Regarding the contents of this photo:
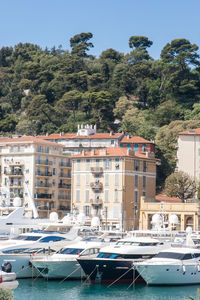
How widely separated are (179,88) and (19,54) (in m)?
60.6

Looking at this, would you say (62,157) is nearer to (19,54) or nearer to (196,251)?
(196,251)

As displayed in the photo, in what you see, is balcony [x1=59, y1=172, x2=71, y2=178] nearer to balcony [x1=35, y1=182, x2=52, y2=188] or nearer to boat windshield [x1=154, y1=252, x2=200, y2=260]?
balcony [x1=35, y1=182, x2=52, y2=188]

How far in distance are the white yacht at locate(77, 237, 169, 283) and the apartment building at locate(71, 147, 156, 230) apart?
124 ft

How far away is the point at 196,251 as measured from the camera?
50125mm

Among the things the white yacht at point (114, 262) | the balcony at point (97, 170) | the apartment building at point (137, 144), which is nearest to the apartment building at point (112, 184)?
the balcony at point (97, 170)

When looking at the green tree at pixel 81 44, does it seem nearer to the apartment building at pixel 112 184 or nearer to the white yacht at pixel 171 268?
the apartment building at pixel 112 184

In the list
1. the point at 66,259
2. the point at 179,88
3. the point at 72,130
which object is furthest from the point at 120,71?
the point at 66,259

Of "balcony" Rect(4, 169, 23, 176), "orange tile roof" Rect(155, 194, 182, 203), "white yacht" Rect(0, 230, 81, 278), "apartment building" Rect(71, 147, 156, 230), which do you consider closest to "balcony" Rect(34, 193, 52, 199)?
"balcony" Rect(4, 169, 23, 176)

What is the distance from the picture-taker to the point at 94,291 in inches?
1919

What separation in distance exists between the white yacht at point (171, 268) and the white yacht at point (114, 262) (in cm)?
140

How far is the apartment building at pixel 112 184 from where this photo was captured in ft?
299

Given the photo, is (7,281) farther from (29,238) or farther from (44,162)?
(44,162)

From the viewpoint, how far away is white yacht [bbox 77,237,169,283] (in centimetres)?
4975

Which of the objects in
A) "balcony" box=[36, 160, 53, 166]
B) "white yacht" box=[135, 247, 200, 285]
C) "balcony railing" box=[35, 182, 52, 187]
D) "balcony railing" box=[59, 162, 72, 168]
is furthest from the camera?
"balcony railing" box=[59, 162, 72, 168]
